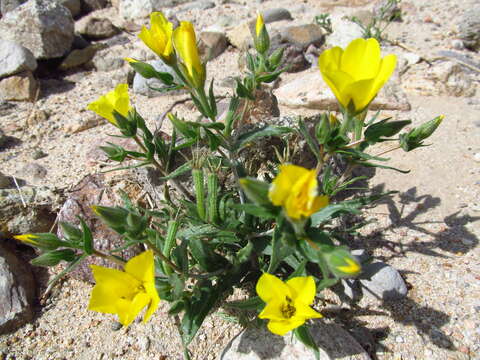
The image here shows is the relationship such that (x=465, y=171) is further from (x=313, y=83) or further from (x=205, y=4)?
(x=205, y=4)

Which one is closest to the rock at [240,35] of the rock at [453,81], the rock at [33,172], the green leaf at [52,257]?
the rock at [453,81]

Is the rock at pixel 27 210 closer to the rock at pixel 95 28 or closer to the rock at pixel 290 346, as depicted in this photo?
the rock at pixel 290 346

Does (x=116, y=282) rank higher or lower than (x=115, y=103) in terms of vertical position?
lower

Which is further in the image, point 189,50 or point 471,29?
point 471,29

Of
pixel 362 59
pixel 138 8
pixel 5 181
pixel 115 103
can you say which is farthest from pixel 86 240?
pixel 138 8

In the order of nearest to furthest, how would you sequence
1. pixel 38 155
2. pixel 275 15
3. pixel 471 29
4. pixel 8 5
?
pixel 38 155 < pixel 471 29 < pixel 275 15 < pixel 8 5

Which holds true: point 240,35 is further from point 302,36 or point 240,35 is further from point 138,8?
point 138,8
